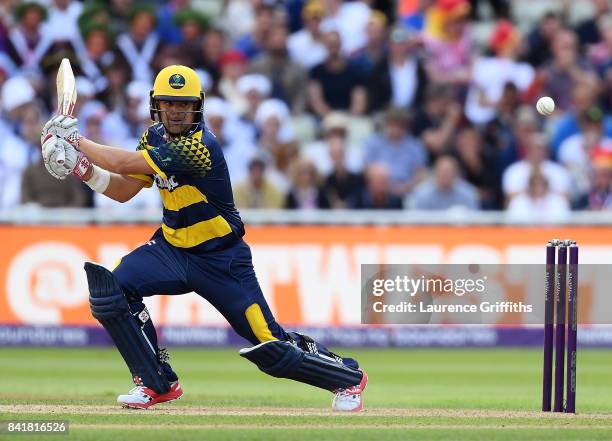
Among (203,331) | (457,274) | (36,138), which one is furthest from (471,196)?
(457,274)

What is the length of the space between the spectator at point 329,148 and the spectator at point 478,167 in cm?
124

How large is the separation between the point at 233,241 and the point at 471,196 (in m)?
7.19

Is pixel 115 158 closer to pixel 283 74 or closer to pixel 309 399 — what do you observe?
pixel 309 399

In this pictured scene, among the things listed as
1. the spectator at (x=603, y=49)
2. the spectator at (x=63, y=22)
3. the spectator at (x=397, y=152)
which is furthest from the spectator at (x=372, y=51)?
the spectator at (x=63, y=22)

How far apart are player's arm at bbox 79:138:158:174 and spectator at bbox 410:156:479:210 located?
7.50m

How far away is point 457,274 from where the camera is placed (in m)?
10.2

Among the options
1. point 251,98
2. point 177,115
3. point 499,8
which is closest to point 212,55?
point 251,98

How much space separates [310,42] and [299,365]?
9.85 meters

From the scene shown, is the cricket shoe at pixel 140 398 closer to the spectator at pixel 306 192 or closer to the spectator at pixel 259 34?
the spectator at pixel 306 192

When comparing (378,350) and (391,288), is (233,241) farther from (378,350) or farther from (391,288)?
(378,350)

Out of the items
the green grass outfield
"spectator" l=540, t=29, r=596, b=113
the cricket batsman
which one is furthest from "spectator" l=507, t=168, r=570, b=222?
the cricket batsman

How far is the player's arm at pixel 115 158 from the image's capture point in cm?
906

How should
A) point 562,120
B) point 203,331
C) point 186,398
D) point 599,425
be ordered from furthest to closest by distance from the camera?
1. point 562,120
2. point 203,331
3. point 186,398
4. point 599,425

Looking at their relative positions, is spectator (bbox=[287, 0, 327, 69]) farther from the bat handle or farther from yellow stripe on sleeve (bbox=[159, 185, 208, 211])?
the bat handle
